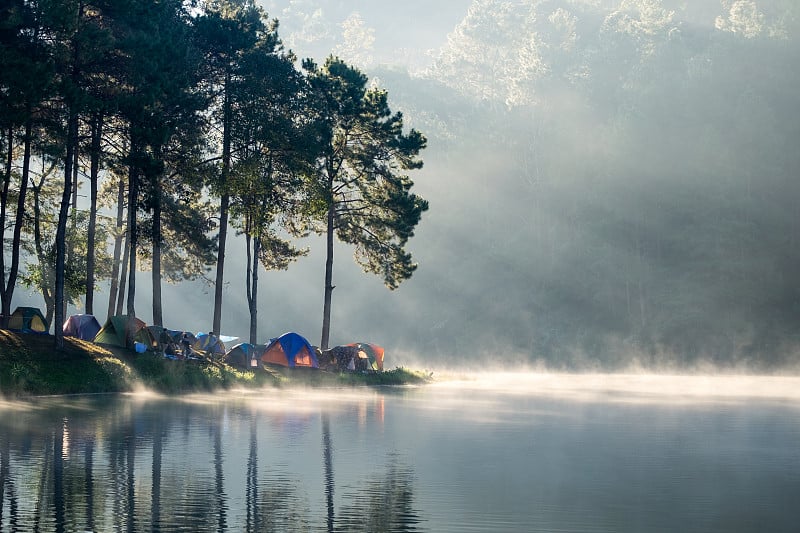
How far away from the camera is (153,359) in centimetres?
4528

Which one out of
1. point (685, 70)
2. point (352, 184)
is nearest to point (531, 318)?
point (685, 70)

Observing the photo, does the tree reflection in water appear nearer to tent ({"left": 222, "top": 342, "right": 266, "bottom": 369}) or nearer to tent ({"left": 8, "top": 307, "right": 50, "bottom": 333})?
tent ({"left": 8, "top": 307, "right": 50, "bottom": 333})

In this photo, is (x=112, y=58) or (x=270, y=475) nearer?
(x=270, y=475)

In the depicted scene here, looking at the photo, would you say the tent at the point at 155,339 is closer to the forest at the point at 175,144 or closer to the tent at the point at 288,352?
the forest at the point at 175,144

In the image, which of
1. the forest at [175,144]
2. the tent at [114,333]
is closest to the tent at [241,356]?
the forest at [175,144]

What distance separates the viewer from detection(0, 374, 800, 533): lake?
13.3 metres

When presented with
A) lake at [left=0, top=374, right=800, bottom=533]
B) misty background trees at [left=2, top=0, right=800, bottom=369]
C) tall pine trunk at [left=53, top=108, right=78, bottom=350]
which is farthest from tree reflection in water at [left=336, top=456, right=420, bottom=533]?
misty background trees at [left=2, top=0, right=800, bottom=369]

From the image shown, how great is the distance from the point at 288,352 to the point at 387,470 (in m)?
38.9

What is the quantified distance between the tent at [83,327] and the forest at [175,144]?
177cm

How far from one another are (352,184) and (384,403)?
85.8 feet

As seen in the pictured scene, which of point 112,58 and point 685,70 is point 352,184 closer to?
point 112,58

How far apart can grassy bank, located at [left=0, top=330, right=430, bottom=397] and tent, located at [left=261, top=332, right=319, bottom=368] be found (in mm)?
4957

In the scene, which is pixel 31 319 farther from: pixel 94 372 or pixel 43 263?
pixel 94 372

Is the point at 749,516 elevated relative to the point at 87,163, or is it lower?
lower
